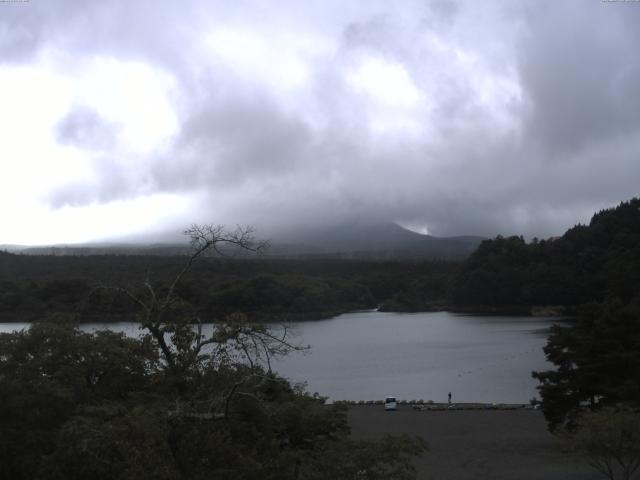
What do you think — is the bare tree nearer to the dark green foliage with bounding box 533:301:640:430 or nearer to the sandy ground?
the sandy ground

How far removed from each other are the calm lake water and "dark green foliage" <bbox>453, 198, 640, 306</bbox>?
12403 mm

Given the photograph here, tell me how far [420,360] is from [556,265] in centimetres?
4858

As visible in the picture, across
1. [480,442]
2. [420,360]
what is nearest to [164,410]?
[480,442]

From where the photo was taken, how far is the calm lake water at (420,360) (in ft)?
110

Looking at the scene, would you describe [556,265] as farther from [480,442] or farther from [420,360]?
[480,442]

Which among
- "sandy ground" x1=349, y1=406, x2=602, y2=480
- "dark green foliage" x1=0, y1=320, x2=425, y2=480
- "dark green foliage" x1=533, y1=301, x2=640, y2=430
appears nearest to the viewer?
"dark green foliage" x1=0, y1=320, x2=425, y2=480

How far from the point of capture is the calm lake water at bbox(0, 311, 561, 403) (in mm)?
33656

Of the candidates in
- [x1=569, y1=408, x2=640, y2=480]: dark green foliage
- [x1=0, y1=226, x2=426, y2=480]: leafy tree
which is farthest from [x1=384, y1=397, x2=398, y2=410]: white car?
[x1=0, y1=226, x2=426, y2=480]: leafy tree

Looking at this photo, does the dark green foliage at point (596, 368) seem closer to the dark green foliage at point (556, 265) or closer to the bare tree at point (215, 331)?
the bare tree at point (215, 331)

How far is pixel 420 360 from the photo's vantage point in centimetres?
4475

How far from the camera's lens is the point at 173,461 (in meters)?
6.61

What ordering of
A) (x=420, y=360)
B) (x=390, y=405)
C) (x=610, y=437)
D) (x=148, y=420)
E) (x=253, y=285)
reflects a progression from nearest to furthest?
(x=148, y=420) → (x=610, y=437) → (x=390, y=405) → (x=420, y=360) → (x=253, y=285)

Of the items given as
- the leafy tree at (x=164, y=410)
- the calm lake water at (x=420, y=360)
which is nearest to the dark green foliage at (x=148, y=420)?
the leafy tree at (x=164, y=410)

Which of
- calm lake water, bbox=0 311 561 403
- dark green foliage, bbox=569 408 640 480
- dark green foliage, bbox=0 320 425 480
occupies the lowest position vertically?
calm lake water, bbox=0 311 561 403
